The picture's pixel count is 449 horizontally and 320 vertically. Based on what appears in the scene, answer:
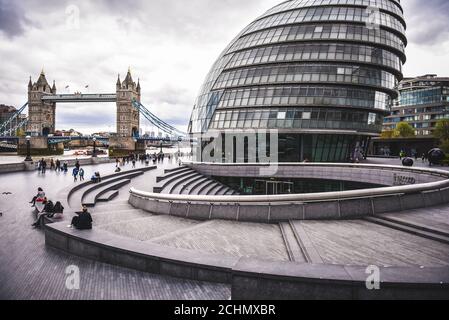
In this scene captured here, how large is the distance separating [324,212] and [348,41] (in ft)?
116

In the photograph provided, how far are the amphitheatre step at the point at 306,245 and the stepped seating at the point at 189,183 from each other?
1251 cm

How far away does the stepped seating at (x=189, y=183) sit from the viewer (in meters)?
24.2

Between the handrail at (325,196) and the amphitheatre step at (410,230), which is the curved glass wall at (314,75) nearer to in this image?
the handrail at (325,196)

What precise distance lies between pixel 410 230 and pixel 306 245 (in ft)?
13.9

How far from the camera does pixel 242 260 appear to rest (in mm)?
6699

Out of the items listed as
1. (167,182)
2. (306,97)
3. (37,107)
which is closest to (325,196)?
(167,182)

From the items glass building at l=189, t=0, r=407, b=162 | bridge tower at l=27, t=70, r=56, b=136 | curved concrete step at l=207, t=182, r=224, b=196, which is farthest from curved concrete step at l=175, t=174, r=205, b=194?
bridge tower at l=27, t=70, r=56, b=136

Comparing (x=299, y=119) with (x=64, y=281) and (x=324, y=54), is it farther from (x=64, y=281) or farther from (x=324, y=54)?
(x=64, y=281)

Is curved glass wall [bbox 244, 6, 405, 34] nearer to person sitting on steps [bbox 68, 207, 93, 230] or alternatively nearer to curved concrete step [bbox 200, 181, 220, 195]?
curved concrete step [bbox 200, 181, 220, 195]

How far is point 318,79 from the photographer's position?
3978 centimetres

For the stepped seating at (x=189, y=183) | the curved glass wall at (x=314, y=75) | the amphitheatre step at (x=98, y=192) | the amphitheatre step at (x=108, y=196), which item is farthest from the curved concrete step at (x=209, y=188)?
the curved glass wall at (x=314, y=75)

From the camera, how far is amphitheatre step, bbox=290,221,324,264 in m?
8.06
